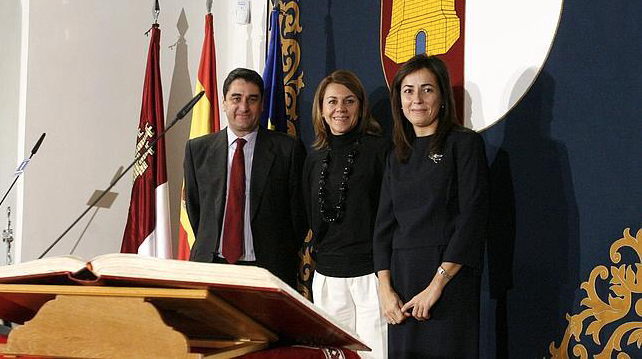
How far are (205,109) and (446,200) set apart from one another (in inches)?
81.5

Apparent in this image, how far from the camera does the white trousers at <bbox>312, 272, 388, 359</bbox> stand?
9.76 feet

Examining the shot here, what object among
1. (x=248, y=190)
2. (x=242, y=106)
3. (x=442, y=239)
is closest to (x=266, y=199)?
(x=248, y=190)

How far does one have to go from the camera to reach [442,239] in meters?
2.55

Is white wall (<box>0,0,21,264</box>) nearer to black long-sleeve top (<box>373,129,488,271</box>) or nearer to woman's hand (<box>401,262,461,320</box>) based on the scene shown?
black long-sleeve top (<box>373,129,488,271</box>)

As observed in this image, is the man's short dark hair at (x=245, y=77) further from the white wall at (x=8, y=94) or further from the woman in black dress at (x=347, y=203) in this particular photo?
the white wall at (x=8, y=94)

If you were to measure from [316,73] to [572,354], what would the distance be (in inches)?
75.9

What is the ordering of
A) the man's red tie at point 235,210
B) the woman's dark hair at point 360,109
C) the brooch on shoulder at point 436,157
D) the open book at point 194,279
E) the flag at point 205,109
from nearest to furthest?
the open book at point 194,279 < the brooch on shoulder at point 436,157 < the woman's dark hair at point 360,109 < the man's red tie at point 235,210 < the flag at point 205,109

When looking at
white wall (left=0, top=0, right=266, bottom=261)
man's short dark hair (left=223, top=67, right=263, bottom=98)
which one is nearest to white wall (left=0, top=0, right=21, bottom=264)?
white wall (left=0, top=0, right=266, bottom=261)

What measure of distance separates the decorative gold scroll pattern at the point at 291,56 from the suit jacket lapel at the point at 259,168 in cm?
53

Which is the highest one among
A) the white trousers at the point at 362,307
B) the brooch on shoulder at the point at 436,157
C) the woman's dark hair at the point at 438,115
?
the woman's dark hair at the point at 438,115

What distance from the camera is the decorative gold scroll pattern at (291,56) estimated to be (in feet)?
13.2

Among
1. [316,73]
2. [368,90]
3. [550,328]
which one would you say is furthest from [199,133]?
[550,328]

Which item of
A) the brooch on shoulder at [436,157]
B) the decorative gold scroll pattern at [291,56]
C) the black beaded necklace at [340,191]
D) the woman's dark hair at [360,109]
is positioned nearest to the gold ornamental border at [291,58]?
the decorative gold scroll pattern at [291,56]

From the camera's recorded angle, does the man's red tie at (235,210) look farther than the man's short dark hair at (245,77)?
No
